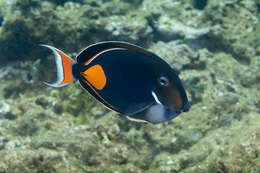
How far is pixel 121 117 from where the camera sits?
9.46ft

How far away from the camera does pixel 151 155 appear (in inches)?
107

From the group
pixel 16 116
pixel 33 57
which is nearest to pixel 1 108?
pixel 16 116

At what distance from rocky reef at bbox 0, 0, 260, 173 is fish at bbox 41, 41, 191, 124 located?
95 cm

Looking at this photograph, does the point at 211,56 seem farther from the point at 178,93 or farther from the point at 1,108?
the point at 1,108

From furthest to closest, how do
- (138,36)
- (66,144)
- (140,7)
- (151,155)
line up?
1. (140,7)
2. (138,36)
3. (151,155)
4. (66,144)

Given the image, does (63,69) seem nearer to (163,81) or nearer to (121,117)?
(163,81)

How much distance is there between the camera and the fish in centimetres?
114

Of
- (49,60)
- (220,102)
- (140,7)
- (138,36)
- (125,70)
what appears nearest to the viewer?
(125,70)

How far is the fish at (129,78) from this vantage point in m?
1.14

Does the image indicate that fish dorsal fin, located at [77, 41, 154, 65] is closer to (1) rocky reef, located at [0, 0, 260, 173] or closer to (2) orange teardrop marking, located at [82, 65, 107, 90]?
(2) orange teardrop marking, located at [82, 65, 107, 90]

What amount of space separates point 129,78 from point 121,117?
1802mm

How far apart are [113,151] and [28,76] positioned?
8.50 feet

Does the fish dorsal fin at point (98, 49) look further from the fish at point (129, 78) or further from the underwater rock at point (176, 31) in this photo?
the underwater rock at point (176, 31)

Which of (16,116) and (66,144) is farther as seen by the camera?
(16,116)
